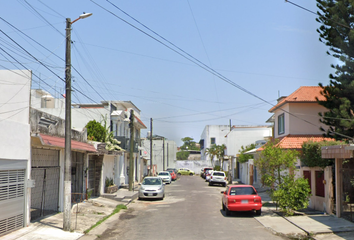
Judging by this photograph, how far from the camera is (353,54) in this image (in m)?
19.6

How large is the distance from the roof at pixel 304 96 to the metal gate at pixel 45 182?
16.4 meters

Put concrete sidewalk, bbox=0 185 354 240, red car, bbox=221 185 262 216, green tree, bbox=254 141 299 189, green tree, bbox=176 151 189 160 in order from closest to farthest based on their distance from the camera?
concrete sidewalk, bbox=0 185 354 240, red car, bbox=221 185 262 216, green tree, bbox=254 141 299 189, green tree, bbox=176 151 189 160

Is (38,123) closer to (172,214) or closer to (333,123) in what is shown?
(172,214)

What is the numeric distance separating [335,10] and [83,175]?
16.6 m

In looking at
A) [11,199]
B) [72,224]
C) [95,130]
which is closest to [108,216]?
[72,224]

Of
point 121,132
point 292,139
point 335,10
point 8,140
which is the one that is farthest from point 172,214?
point 121,132

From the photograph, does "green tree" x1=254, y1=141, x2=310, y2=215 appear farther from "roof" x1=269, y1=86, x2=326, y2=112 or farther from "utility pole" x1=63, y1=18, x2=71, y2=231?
"utility pole" x1=63, y1=18, x2=71, y2=231

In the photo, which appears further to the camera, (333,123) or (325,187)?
(333,123)

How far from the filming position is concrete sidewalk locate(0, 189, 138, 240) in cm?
1258

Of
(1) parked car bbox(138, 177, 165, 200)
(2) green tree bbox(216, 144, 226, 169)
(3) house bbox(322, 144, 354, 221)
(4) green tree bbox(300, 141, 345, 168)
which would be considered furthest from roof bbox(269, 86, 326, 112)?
(2) green tree bbox(216, 144, 226, 169)

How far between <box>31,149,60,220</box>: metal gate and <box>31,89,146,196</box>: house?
6.27 metres

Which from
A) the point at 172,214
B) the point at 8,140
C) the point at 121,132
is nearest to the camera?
the point at 8,140

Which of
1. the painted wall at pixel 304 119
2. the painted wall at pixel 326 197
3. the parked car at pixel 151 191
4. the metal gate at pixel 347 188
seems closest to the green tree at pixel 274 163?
the painted wall at pixel 326 197

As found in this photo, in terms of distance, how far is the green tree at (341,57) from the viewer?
19453 millimetres
